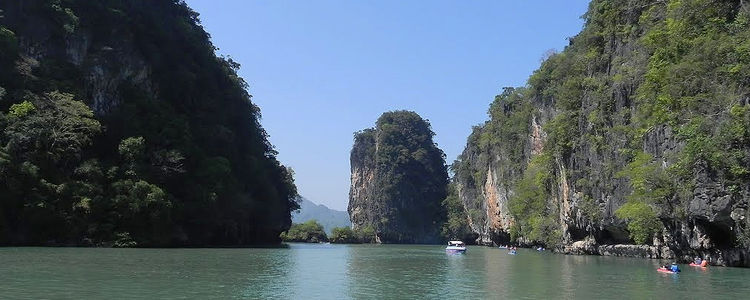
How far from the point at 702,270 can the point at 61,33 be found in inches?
1690

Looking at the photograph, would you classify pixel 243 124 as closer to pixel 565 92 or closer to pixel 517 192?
pixel 517 192

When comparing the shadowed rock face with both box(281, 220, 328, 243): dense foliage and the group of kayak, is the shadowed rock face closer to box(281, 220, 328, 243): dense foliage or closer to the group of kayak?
box(281, 220, 328, 243): dense foliage

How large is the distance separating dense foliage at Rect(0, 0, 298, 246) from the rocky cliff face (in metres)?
25.1

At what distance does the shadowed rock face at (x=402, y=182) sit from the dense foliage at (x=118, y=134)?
45346 mm

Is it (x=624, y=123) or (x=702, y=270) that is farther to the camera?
(x=624, y=123)

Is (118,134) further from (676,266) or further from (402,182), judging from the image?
(402,182)

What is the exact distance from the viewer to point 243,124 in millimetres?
63438

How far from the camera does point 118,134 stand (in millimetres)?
46031

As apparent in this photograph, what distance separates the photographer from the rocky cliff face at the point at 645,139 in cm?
2277

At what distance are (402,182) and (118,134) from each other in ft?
211

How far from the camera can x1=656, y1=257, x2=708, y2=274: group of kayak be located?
23.2 meters

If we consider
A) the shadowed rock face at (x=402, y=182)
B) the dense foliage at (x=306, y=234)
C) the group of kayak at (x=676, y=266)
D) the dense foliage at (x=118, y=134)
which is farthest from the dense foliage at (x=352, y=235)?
the group of kayak at (x=676, y=266)

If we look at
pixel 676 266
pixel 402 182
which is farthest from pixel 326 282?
pixel 402 182

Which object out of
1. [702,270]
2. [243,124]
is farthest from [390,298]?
[243,124]
